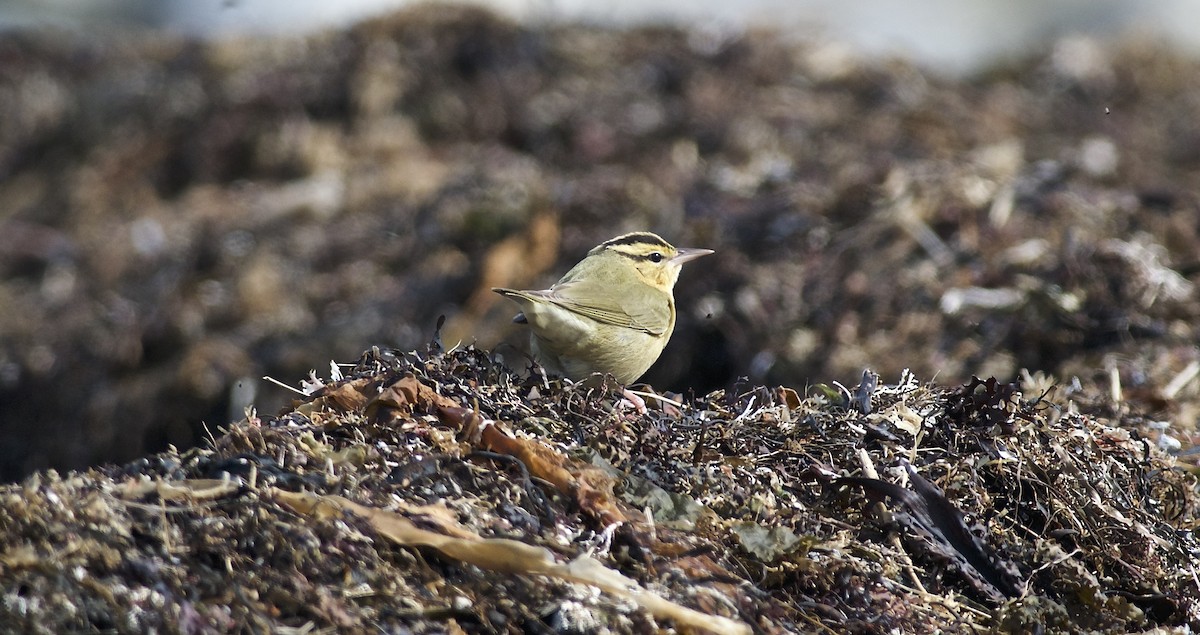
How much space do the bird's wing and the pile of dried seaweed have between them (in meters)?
0.82

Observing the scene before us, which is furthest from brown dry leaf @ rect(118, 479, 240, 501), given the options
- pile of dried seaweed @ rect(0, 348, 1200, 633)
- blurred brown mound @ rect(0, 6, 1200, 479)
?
blurred brown mound @ rect(0, 6, 1200, 479)

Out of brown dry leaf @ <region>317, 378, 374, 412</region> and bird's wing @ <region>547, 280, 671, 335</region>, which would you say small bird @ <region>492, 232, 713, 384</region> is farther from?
brown dry leaf @ <region>317, 378, 374, 412</region>

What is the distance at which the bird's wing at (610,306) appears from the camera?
5.34m

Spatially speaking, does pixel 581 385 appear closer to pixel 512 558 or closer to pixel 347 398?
pixel 347 398

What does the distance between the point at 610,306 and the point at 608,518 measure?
6.44ft

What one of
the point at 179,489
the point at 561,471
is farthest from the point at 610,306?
the point at 179,489

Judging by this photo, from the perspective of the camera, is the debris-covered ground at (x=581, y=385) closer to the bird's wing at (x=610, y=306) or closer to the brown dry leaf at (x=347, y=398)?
the brown dry leaf at (x=347, y=398)

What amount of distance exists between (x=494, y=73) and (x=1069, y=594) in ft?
35.6

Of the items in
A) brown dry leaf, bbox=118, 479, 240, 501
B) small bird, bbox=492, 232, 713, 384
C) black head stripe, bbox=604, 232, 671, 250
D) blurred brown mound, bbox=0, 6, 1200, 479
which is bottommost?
blurred brown mound, bbox=0, 6, 1200, 479

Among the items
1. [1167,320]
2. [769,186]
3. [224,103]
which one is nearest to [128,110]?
[224,103]

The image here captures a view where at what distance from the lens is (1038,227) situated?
8.48m

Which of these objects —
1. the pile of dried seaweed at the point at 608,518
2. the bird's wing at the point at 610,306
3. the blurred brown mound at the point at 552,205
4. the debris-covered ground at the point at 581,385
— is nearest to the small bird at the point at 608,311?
the bird's wing at the point at 610,306

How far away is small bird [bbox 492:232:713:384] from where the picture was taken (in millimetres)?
5207

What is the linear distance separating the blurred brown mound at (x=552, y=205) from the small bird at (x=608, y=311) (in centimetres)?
190
